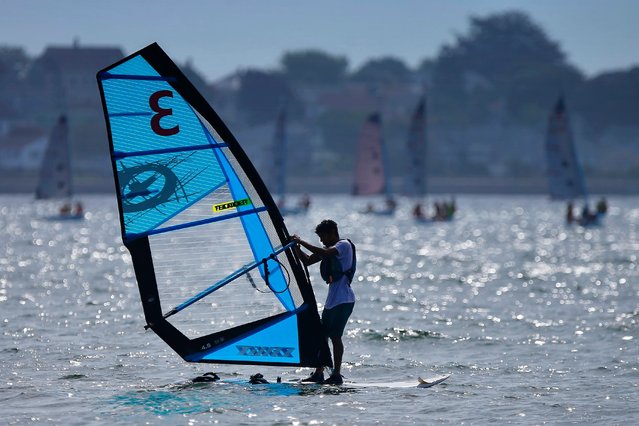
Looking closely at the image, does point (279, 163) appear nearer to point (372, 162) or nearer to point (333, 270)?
point (372, 162)

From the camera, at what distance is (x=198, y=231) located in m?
12.8

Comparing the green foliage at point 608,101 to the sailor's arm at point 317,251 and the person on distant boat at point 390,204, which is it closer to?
the person on distant boat at point 390,204

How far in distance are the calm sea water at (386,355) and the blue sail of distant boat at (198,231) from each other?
0.54 m

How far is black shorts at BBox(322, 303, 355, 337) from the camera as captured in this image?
1303 cm

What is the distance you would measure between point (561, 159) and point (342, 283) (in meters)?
51.4

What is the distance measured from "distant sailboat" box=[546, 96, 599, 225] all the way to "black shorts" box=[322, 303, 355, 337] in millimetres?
50700

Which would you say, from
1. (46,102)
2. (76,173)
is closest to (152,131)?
(76,173)

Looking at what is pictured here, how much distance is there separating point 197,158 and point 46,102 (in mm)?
174301

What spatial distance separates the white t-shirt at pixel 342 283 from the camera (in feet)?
42.6

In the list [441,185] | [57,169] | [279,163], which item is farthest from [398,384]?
[441,185]

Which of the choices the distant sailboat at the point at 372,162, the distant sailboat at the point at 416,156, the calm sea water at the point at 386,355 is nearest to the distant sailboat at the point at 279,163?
the distant sailboat at the point at 372,162

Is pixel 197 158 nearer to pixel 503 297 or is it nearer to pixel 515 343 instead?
pixel 515 343

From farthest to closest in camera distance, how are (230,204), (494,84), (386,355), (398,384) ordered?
(494,84)
(386,355)
(398,384)
(230,204)

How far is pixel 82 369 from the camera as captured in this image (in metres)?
14.4
